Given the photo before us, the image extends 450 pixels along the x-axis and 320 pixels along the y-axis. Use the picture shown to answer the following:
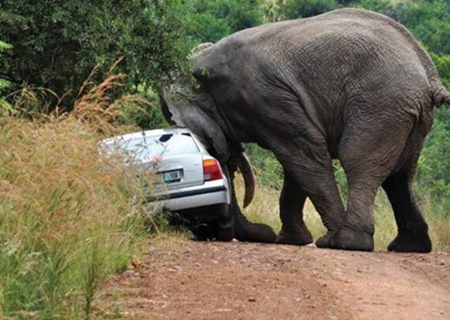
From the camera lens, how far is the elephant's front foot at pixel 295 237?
72.7 feet

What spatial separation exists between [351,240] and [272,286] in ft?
23.4

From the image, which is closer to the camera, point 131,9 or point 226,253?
point 226,253

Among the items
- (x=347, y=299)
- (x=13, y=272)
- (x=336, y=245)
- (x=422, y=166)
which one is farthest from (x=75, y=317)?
(x=422, y=166)

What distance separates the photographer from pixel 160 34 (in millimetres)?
19656

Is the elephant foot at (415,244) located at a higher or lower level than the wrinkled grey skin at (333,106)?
lower

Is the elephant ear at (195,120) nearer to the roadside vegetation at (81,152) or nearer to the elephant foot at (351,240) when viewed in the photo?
the roadside vegetation at (81,152)

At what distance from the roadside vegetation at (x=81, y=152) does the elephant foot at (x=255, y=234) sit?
2299 mm

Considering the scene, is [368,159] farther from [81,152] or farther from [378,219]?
[81,152]

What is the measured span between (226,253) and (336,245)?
4.01 metres

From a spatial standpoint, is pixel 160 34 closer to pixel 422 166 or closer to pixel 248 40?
pixel 248 40

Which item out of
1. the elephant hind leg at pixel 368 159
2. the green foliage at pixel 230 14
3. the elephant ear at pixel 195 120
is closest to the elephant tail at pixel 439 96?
the elephant hind leg at pixel 368 159

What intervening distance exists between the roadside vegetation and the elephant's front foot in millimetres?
2261

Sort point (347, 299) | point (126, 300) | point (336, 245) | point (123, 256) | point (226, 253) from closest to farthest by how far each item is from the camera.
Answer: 1. point (126, 300)
2. point (347, 299)
3. point (123, 256)
4. point (226, 253)
5. point (336, 245)

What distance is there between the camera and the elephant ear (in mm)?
21266
